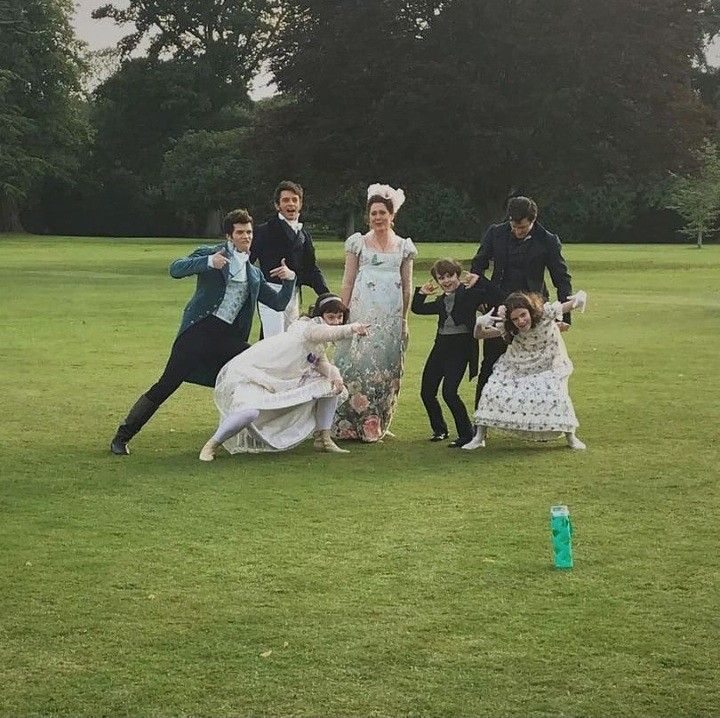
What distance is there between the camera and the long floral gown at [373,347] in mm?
10539

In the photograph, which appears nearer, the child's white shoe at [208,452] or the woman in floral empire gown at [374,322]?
the child's white shoe at [208,452]

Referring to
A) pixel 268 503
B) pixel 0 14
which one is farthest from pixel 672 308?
pixel 0 14

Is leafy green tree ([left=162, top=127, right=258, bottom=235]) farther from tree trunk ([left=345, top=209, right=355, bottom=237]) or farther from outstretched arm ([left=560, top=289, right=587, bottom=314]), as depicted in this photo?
outstretched arm ([left=560, top=289, right=587, bottom=314])


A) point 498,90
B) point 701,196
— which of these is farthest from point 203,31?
point 498,90

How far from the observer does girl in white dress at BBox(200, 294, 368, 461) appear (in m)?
9.71

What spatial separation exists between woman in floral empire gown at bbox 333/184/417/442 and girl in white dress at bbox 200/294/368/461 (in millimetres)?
536

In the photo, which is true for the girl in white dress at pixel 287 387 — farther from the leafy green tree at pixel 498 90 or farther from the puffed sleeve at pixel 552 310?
the leafy green tree at pixel 498 90

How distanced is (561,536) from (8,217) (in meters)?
74.5

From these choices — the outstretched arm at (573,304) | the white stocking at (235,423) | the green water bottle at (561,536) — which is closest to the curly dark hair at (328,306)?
the white stocking at (235,423)

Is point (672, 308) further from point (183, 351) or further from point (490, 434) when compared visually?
point (183, 351)

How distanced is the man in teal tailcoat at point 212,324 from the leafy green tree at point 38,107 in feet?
208

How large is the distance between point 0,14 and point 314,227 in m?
22.1

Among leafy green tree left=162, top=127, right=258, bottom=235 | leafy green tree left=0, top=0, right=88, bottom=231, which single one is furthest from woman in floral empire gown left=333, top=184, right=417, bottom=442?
leafy green tree left=0, top=0, right=88, bottom=231

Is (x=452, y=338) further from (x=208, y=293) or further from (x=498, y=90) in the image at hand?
(x=498, y=90)
